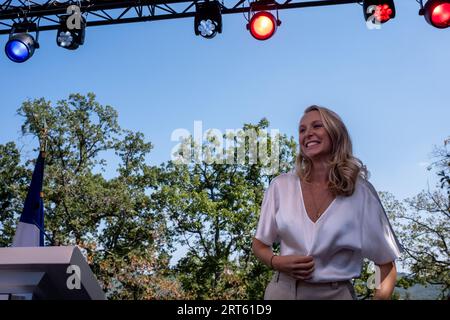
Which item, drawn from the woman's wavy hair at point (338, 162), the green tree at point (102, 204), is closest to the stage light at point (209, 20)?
the woman's wavy hair at point (338, 162)

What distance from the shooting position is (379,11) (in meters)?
5.17

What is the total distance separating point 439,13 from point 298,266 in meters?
4.40

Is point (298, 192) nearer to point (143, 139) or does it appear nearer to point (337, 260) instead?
point (337, 260)

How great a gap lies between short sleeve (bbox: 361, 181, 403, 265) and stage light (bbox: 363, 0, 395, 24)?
417 cm

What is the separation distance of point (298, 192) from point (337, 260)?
0.98 feet

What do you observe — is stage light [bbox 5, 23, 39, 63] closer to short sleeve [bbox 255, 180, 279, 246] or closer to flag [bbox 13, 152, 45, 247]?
flag [bbox 13, 152, 45, 247]

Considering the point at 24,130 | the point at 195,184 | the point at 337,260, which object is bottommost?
the point at 337,260

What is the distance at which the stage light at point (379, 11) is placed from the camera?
5133 mm

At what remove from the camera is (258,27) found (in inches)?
216

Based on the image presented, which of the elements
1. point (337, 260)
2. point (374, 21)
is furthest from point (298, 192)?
point (374, 21)

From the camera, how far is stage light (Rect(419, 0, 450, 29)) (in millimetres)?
4827

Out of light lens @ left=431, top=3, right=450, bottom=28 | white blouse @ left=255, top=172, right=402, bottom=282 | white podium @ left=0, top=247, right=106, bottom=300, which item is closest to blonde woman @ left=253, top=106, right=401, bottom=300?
white blouse @ left=255, top=172, right=402, bottom=282

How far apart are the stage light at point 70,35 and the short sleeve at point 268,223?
5.08 meters

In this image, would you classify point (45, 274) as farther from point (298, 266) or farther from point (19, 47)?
point (19, 47)
